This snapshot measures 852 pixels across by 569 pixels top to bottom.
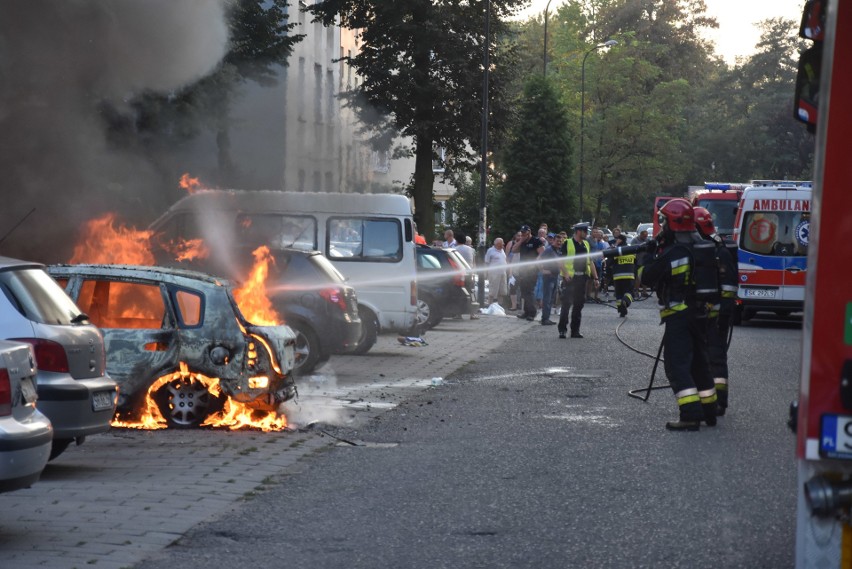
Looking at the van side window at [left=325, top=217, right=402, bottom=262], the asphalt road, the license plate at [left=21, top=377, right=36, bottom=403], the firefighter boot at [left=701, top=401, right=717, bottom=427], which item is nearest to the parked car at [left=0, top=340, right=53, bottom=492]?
the license plate at [left=21, top=377, right=36, bottom=403]

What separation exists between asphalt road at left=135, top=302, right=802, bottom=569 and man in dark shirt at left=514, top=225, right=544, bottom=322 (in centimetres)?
1378

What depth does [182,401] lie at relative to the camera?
1113 centimetres

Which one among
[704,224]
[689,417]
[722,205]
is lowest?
[689,417]

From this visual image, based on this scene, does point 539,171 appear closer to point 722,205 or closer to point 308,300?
point 722,205

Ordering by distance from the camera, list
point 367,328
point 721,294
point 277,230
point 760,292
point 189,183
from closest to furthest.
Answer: point 721,294 → point 189,183 → point 277,230 → point 367,328 → point 760,292

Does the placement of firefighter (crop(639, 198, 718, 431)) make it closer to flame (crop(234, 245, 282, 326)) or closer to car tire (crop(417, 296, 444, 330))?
flame (crop(234, 245, 282, 326))

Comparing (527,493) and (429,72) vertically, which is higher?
(429,72)

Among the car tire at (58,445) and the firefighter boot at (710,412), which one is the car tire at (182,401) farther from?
the firefighter boot at (710,412)

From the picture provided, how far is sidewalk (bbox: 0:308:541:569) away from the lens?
264 inches

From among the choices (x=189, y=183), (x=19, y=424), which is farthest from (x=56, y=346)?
(x=189, y=183)

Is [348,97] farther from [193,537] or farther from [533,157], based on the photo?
[533,157]

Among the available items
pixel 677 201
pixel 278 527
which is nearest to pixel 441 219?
pixel 677 201

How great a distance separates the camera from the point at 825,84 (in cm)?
417

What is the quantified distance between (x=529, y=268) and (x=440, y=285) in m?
3.72
